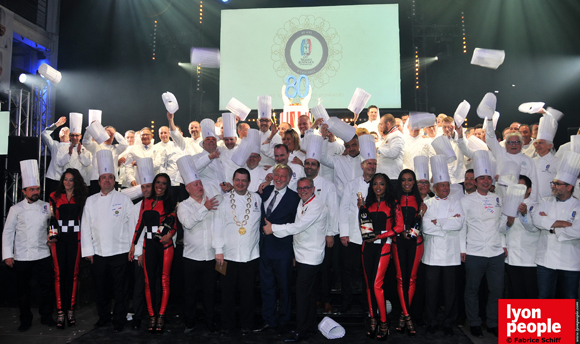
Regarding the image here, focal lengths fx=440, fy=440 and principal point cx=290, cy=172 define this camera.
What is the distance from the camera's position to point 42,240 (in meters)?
4.42

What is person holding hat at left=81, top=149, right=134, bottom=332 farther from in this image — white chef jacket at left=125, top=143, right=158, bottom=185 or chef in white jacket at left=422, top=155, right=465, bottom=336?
chef in white jacket at left=422, top=155, right=465, bottom=336

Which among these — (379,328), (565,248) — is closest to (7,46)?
(379,328)

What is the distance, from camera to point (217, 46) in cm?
906

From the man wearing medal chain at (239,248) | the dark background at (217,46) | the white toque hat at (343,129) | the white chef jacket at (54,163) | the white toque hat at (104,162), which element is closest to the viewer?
the man wearing medal chain at (239,248)

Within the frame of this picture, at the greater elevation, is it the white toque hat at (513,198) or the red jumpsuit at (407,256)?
the white toque hat at (513,198)

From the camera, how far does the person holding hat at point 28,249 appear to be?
433cm

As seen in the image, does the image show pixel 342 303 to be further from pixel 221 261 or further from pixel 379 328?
pixel 221 261

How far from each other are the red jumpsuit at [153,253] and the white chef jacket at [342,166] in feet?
5.97

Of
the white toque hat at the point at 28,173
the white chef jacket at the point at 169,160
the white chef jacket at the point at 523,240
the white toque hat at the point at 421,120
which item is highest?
the white toque hat at the point at 421,120

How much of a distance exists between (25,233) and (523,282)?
491cm

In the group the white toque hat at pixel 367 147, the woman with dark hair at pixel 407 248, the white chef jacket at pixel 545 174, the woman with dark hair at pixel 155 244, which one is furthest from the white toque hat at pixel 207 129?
the white chef jacket at pixel 545 174

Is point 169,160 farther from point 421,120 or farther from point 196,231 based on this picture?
point 421,120

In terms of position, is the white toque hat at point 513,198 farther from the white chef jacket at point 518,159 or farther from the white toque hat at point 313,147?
the white toque hat at point 313,147

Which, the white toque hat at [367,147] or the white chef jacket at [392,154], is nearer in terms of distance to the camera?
the white toque hat at [367,147]
